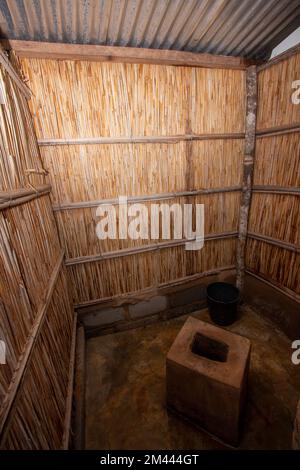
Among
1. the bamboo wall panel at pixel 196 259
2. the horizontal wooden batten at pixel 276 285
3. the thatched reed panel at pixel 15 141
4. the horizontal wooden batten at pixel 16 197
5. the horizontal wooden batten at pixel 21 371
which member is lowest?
the horizontal wooden batten at pixel 276 285

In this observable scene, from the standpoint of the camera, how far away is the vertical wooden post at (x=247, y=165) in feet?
10.1

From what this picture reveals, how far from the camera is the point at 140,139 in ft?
9.34

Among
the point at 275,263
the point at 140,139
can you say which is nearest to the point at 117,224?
the point at 140,139

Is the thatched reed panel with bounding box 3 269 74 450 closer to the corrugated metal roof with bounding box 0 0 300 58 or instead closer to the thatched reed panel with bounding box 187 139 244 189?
the thatched reed panel with bounding box 187 139 244 189

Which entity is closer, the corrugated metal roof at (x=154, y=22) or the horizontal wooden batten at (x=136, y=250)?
the corrugated metal roof at (x=154, y=22)

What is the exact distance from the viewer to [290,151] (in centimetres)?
282

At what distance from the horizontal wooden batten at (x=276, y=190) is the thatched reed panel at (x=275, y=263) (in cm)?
81

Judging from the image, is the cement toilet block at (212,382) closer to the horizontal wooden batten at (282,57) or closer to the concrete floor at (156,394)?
the concrete floor at (156,394)

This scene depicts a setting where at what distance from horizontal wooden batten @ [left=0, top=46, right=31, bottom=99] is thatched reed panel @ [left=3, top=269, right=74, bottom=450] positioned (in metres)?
1.99

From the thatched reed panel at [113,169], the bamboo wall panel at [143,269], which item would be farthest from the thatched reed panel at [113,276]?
the thatched reed panel at [113,169]

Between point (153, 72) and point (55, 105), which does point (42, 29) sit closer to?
point (55, 105)

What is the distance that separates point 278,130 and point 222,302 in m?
2.57

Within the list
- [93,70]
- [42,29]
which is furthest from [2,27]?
[93,70]

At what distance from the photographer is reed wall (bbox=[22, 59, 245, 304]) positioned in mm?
2521
